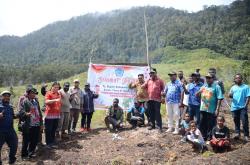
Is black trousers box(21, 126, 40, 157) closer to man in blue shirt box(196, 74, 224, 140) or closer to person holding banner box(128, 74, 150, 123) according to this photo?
person holding banner box(128, 74, 150, 123)

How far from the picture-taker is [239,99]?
9.22 m

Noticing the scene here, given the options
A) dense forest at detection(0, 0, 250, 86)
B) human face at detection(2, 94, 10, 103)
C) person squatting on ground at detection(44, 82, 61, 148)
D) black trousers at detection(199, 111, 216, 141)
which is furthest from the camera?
dense forest at detection(0, 0, 250, 86)

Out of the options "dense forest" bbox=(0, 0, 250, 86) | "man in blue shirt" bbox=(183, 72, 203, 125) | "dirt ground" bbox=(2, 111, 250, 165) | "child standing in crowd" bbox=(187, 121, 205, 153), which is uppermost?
"dense forest" bbox=(0, 0, 250, 86)

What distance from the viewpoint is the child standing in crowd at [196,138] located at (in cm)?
880

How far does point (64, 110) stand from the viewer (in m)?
10.6

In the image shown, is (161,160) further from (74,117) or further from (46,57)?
(46,57)

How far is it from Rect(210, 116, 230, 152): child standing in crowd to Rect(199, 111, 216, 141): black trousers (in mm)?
494

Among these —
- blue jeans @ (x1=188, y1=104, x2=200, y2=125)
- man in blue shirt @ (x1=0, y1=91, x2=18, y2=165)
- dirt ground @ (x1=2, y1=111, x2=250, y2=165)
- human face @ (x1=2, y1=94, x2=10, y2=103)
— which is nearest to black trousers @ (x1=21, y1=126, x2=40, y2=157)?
dirt ground @ (x1=2, y1=111, x2=250, y2=165)

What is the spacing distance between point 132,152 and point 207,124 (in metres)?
2.19

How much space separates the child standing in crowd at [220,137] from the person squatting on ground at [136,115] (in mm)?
3296

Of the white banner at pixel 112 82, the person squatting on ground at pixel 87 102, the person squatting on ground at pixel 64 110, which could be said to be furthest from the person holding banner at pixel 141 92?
the person squatting on ground at pixel 64 110

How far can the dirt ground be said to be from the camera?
7.73m

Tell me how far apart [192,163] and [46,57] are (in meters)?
185

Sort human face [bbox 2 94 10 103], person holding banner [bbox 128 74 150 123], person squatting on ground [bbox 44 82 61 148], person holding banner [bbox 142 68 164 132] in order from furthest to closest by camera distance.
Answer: person holding banner [bbox 128 74 150 123]
person holding banner [bbox 142 68 164 132]
person squatting on ground [bbox 44 82 61 148]
human face [bbox 2 94 10 103]
